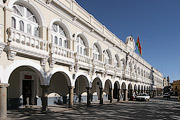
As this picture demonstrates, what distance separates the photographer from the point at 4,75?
898 cm

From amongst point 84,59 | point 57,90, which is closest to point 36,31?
point 84,59

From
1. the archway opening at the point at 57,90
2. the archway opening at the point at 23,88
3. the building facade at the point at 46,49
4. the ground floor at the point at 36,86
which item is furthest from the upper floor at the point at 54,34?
the archway opening at the point at 57,90

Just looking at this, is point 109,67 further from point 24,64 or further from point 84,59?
point 24,64

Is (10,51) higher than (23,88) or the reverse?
higher

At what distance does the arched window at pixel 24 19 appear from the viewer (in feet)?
35.5

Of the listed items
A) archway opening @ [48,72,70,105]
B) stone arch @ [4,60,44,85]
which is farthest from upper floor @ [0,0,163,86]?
archway opening @ [48,72,70,105]

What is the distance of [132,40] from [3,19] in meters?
28.8

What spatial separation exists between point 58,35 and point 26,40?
4.30 m

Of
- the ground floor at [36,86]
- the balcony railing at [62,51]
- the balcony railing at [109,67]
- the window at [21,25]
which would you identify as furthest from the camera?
the balcony railing at [109,67]

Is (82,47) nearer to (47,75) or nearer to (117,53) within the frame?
(47,75)

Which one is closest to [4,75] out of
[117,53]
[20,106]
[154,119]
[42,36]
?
[42,36]

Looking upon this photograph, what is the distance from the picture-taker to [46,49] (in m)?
12.1

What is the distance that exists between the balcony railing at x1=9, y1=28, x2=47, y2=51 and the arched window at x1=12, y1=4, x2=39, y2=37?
39.4 inches

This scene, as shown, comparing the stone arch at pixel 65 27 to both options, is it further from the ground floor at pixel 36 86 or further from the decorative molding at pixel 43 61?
the decorative molding at pixel 43 61
